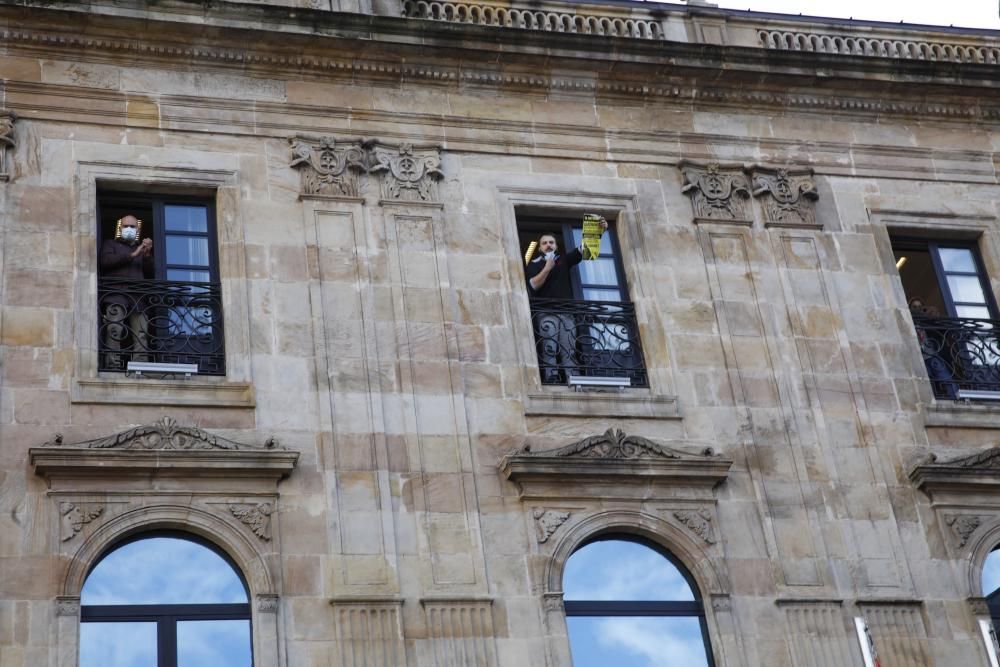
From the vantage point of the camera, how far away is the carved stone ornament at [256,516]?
14.6 m

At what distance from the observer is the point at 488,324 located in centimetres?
1647

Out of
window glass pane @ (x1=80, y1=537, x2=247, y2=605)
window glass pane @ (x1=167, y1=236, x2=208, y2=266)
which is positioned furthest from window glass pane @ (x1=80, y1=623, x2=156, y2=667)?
window glass pane @ (x1=167, y1=236, x2=208, y2=266)

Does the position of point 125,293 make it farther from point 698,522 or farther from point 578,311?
point 698,522

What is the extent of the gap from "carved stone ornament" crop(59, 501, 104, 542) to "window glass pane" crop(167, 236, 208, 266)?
115 inches

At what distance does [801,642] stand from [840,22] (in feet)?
25.5

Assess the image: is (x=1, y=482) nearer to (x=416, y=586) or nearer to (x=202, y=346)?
(x=202, y=346)

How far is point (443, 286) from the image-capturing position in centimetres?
1656

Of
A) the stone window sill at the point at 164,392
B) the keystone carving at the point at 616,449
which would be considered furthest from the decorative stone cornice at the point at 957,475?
the stone window sill at the point at 164,392

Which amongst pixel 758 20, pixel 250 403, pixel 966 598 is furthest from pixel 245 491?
pixel 758 20

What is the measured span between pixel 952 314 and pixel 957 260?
802 millimetres

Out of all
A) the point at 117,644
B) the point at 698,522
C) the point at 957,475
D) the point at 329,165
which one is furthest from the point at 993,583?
the point at 117,644

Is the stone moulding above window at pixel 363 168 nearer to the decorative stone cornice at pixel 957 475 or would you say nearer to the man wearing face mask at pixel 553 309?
the man wearing face mask at pixel 553 309

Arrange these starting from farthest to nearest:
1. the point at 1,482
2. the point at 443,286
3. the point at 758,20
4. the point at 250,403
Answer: the point at 758,20 → the point at 443,286 → the point at 250,403 → the point at 1,482

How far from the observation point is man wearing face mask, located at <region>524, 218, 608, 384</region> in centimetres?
1659
